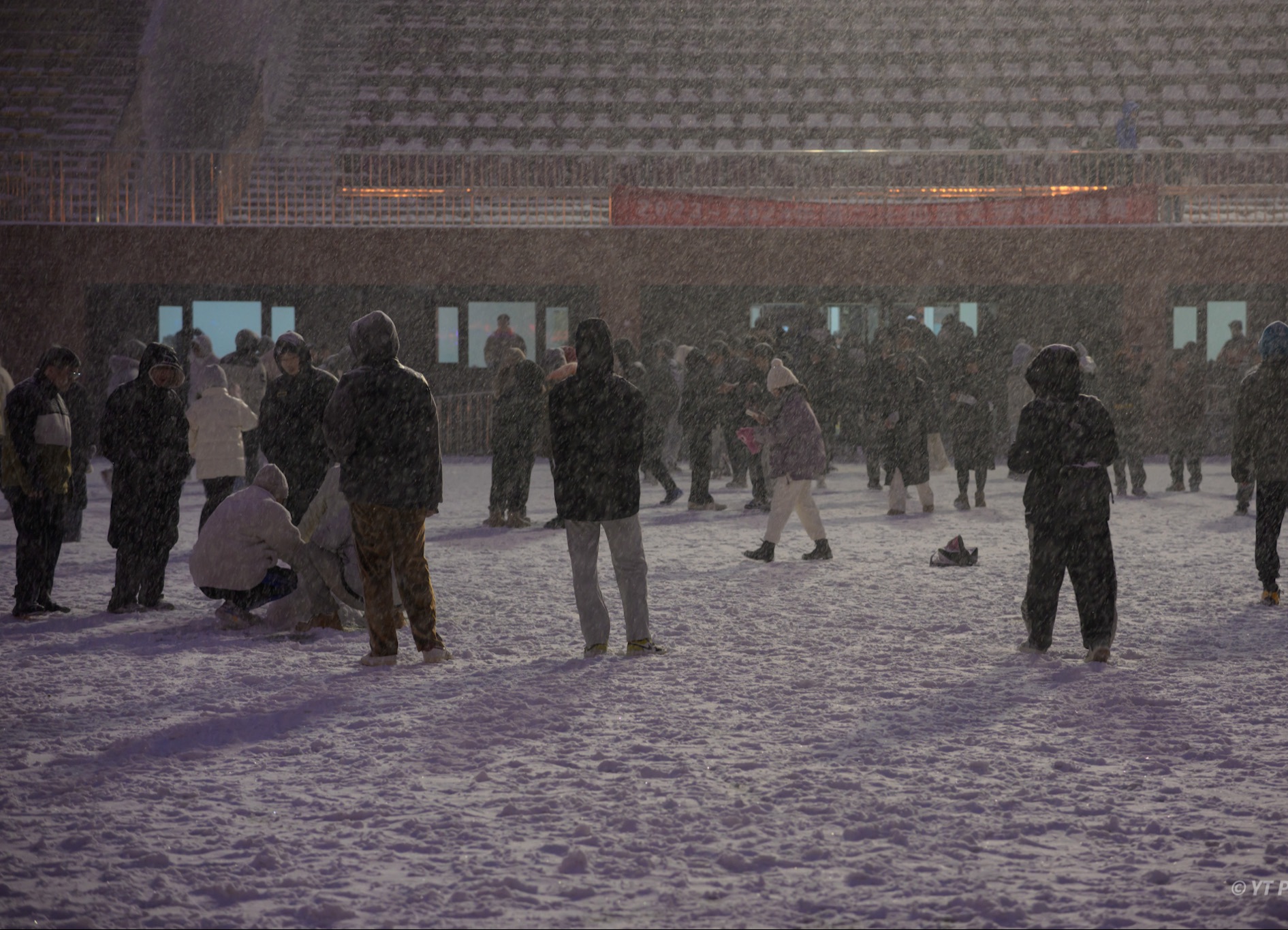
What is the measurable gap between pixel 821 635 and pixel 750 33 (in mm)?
22407

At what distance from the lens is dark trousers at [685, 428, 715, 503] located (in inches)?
518

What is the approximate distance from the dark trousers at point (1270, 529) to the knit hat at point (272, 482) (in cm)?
548

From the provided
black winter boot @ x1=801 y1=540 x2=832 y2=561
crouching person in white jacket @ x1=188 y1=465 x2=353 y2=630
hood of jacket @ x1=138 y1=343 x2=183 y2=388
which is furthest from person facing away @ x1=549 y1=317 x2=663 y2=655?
black winter boot @ x1=801 y1=540 x2=832 y2=561

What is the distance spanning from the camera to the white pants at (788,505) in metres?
9.89

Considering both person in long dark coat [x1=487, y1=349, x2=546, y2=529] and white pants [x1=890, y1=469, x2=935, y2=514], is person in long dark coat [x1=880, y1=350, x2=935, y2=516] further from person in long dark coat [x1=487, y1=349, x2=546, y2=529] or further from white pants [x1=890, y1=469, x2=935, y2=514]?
person in long dark coat [x1=487, y1=349, x2=546, y2=529]

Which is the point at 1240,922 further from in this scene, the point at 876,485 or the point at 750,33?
the point at 750,33

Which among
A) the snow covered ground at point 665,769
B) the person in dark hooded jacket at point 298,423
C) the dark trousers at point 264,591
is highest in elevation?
the person in dark hooded jacket at point 298,423

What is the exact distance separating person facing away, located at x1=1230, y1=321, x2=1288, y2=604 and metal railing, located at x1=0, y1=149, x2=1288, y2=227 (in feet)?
42.1

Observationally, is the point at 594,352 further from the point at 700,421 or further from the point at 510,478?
the point at 700,421

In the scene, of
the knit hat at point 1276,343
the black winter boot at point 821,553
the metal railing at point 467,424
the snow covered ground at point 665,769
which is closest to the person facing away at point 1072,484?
the snow covered ground at point 665,769

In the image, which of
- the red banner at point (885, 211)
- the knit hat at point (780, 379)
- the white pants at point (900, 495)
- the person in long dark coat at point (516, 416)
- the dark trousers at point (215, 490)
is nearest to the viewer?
the dark trousers at point (215, 490)

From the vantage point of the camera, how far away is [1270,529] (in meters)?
8.02

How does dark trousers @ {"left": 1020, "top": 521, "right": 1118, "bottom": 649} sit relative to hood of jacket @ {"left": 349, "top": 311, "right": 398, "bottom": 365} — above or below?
below

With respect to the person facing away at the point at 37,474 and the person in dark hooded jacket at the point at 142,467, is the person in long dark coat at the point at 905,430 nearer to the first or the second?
the person in dark hooded jacket at the point at 142,467
